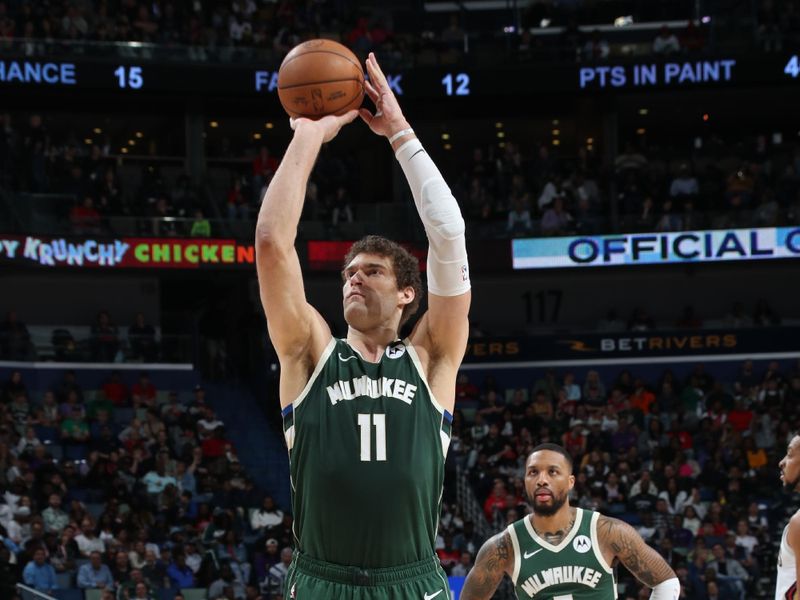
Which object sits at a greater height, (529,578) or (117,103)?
(117,103)

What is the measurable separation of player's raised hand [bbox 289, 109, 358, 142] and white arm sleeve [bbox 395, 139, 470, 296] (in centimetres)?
27

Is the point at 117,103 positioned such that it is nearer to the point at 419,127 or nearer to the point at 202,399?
the point at 419,127

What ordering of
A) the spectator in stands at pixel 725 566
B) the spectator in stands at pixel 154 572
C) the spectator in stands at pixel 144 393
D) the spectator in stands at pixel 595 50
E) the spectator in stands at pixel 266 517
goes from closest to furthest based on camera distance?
the spectator in stands at pixel 154 572 → the spectator in stands at pixel 725 566 → the spectator in stands at pixel 266 517 → the spectator in stands at pixel 144 393 → the spectator in stands at pixel 595 50

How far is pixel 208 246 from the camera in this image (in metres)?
21.5

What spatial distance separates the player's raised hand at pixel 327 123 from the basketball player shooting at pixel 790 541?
294cm

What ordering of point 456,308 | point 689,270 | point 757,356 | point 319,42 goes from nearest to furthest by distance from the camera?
point 456,308
point 319,42
point 757,356
point 689,270

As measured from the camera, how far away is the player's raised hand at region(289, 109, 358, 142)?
432 centimetres

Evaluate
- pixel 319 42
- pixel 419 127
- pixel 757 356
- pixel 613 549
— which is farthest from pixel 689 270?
pixel 319 42

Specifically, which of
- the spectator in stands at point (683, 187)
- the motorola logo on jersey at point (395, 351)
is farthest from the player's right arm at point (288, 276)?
the spectator in stands at point (683, 187)

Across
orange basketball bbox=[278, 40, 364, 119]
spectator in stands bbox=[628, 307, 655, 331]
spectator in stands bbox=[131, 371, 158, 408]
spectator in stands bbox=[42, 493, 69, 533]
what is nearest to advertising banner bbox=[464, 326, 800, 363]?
spectator in stands bbox=[628, 307, 655, 331]

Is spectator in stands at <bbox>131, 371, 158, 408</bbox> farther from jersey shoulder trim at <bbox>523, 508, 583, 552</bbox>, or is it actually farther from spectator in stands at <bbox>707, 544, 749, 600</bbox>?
jersey shoulder trim at <bbox>523, 508, 583, 552</bbox>

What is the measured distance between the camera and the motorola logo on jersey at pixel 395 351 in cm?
423

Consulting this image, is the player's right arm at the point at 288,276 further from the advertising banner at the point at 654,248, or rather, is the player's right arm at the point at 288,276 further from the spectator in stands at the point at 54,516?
the advertising banner at the point at 654,248

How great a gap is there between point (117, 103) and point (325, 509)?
23260 millimetres
